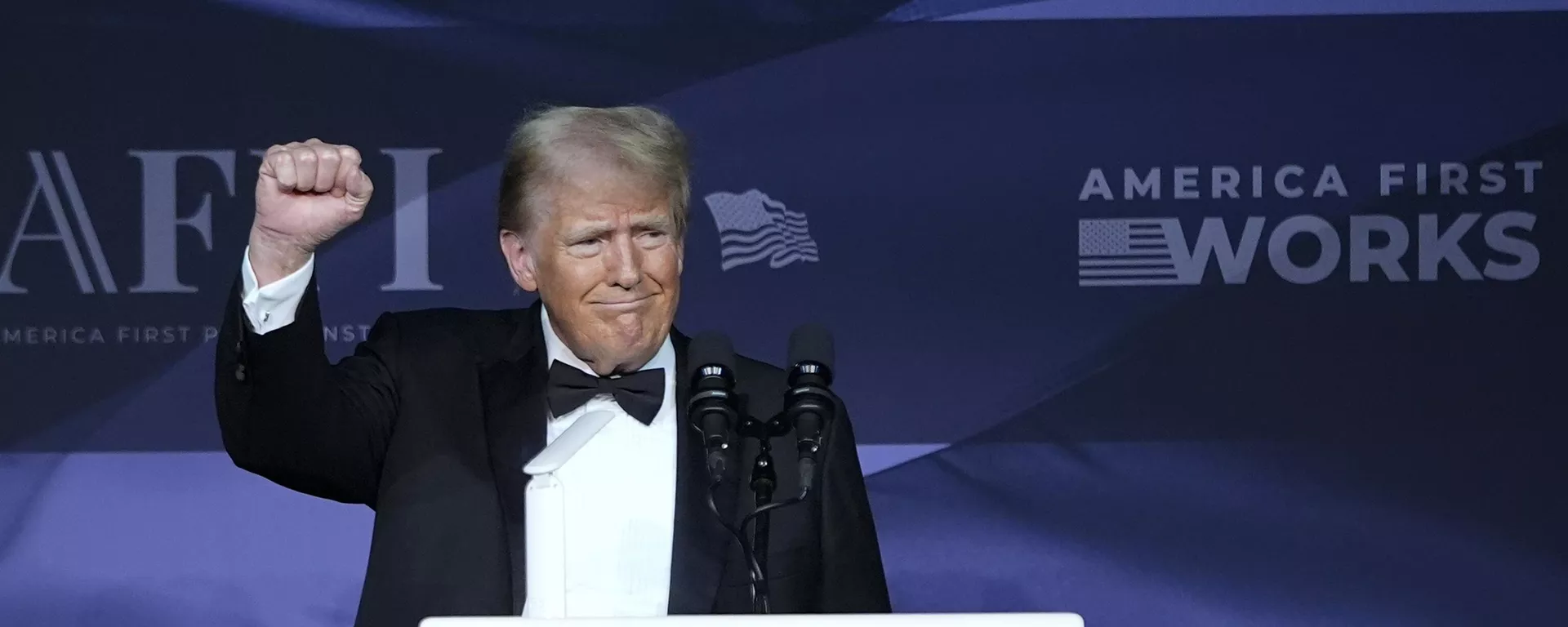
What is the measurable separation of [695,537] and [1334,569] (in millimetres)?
2363

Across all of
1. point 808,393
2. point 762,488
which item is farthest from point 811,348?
point 762,488

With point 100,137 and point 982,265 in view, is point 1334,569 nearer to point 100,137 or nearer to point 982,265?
point 982,265

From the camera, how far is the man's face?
8.82 feet

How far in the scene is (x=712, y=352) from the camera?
234 centimetres

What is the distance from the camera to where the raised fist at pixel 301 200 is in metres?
2.25

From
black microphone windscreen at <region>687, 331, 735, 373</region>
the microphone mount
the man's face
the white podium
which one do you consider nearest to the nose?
the man's face

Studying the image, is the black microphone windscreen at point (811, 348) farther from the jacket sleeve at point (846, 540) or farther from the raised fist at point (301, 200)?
the raised fist at point (301, 200)

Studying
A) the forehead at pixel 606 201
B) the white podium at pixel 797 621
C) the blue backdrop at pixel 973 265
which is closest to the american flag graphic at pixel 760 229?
the blue backdrop at pixel 973 265

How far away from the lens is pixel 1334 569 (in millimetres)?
4523

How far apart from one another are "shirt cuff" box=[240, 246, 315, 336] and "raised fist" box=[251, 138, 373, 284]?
0.01 metres

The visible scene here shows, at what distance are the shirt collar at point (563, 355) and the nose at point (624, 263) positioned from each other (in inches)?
6.4

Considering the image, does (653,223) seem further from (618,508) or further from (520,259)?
(618,508)

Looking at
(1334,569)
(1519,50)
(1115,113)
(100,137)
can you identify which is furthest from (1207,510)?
(100,137)

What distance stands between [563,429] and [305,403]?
44 centimetres
